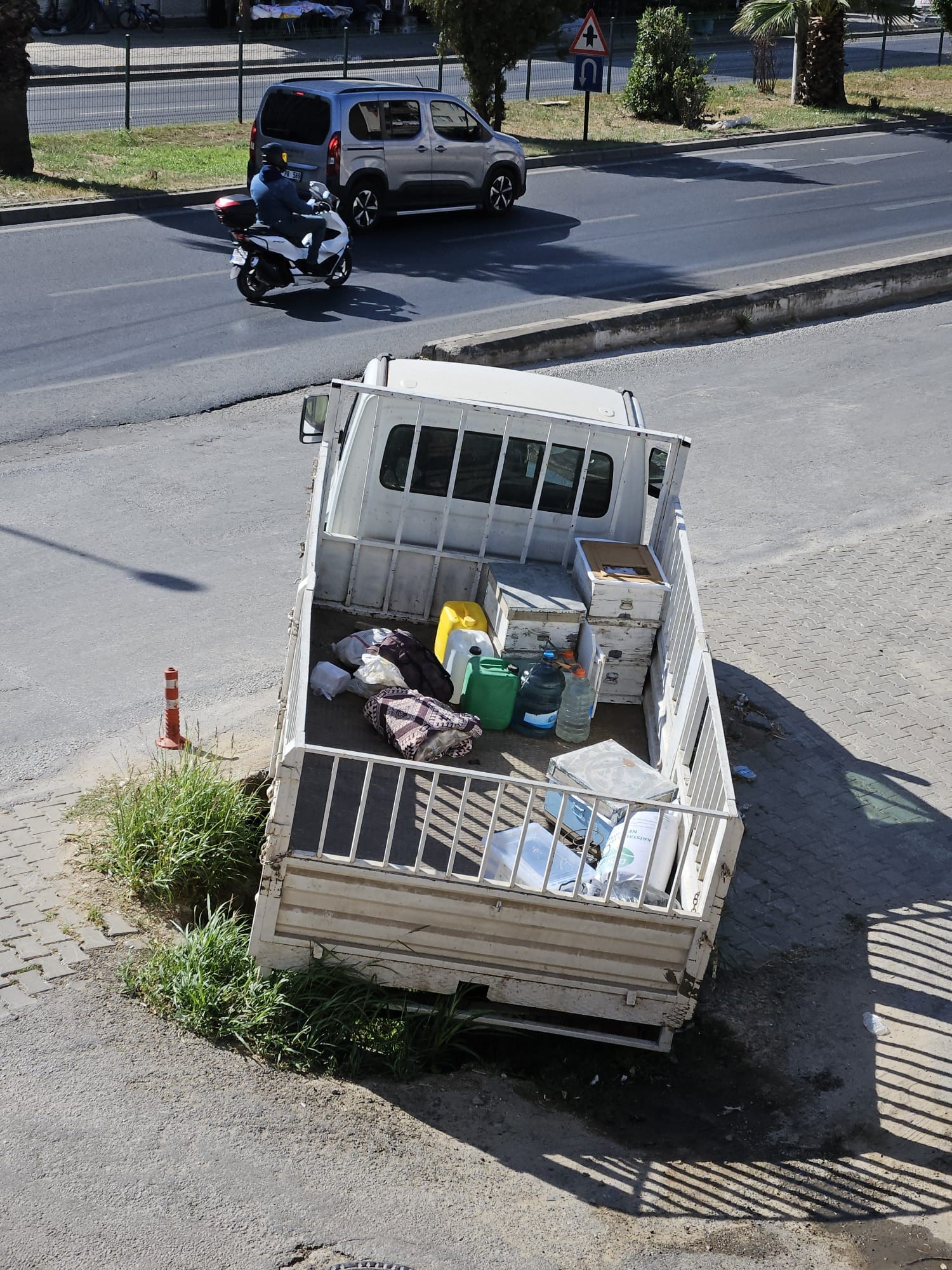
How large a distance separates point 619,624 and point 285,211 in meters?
10.1

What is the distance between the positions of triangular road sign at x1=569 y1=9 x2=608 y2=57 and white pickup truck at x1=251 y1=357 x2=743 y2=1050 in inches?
772

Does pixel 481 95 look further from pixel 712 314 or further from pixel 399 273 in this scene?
pixel 712 314

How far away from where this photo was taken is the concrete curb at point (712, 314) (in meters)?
14.2

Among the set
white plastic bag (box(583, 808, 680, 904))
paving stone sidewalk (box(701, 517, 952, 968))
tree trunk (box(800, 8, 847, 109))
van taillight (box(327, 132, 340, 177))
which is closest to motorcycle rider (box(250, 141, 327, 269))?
van taillight (box(327, 132, 340, 177))

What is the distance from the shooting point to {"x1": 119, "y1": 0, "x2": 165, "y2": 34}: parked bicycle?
133 ft

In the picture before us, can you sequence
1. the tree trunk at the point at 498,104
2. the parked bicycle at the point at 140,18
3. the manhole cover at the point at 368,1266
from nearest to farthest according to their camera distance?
the manhole cover at the point at 368,1266
the tree trunk at the point at 498,104
the parked bicycle at the point at 140,18

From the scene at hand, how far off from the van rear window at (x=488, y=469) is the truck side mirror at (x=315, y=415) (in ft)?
1.32

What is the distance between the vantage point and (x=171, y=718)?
7.50m

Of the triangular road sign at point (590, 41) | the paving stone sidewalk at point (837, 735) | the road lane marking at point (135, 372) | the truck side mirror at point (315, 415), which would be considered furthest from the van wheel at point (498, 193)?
the truck side mirror at point (315, 415)

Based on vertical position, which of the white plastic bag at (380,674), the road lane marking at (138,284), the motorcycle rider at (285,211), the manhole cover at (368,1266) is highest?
the motorcycle rider at (285,211)

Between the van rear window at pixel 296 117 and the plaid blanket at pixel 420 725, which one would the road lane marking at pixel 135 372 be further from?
the plaid blanket at pixel 420 725

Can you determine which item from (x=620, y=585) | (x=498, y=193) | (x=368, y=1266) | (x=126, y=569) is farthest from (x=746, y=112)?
(x=368, y=1266)

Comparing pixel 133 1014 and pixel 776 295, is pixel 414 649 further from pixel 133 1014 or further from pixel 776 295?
pixel 776 295

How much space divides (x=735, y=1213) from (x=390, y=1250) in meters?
1.30
